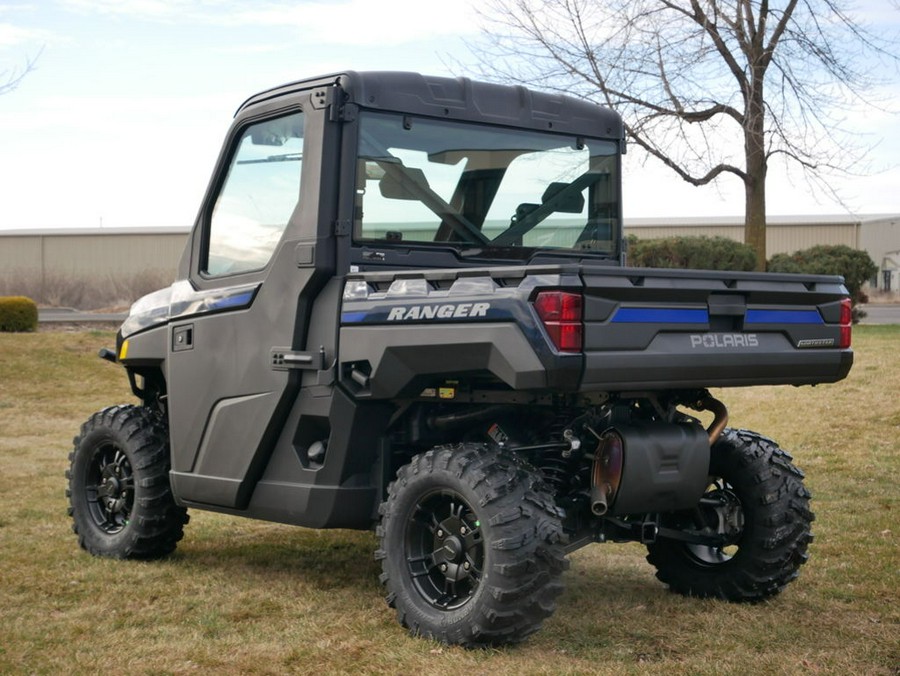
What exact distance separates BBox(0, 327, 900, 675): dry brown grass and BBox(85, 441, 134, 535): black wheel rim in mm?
261

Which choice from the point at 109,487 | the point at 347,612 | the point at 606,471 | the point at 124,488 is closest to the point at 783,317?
the point at 606,471

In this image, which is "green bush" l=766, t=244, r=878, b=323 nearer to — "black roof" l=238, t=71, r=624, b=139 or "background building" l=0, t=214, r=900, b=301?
"black roof" l=238, t=71, r=624, b=139

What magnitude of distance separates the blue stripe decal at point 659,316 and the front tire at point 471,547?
777 mm

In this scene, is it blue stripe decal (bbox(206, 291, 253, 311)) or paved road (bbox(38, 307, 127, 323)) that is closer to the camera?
blue stripe decal (bbox(206, 291, 253, 311))

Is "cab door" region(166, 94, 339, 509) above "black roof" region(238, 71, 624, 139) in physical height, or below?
below

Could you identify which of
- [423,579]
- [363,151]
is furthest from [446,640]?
[363,151]

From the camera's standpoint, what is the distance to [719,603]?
5.96m

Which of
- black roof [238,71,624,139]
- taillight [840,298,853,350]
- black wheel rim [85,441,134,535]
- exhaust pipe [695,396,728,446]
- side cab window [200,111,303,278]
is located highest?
black roof [238,71,624,139]

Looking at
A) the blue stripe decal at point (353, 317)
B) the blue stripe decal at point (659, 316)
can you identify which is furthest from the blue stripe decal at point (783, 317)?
the blue stripe decal at point (353, 317)

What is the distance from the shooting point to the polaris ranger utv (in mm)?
4938

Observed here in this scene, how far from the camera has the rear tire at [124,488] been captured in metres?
6.90

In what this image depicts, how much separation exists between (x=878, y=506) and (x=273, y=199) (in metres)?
5.21

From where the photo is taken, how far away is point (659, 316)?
498 cm

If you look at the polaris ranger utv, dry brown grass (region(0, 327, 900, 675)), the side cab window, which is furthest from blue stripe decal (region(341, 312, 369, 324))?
dry brown grass (region(0, 327, 900, 675))
